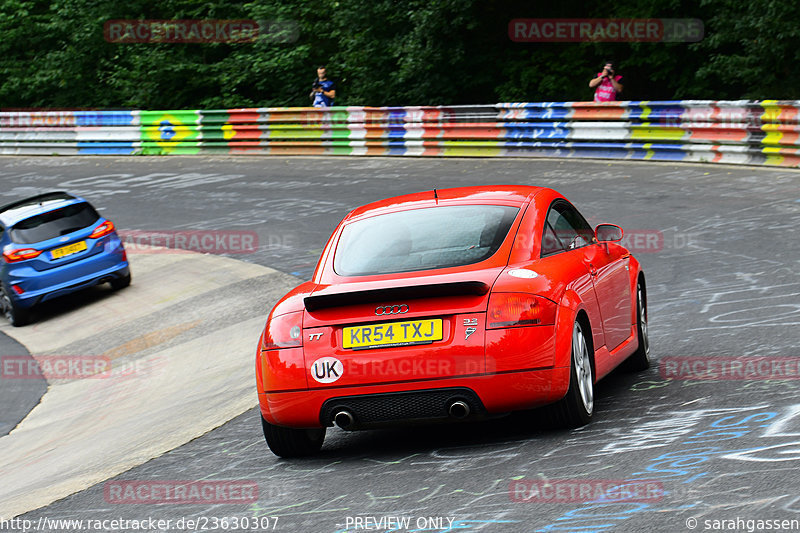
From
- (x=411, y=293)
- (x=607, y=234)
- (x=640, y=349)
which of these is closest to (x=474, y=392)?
(x=411, y=293)

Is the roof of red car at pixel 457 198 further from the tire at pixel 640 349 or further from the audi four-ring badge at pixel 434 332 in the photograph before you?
the tire at pixel 640 349

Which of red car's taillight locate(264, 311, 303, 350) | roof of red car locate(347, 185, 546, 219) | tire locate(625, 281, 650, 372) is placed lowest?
tire locate(625, 281, 650, 372)

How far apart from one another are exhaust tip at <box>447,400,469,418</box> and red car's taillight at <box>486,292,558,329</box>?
0.44 metres

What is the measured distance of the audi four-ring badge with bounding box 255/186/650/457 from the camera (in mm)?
6160

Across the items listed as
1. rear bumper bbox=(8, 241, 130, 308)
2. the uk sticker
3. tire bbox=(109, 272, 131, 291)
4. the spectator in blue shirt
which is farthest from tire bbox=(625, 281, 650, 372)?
the spectator in blue shirt

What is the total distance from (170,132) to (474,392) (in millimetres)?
26919

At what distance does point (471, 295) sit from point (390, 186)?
1512cm

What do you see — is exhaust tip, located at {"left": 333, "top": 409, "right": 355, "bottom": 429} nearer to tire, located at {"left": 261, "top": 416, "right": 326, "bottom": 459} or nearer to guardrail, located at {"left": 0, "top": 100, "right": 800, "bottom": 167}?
tire, located at {"left": 261, "top": 416, "right": 326, "bottom": 459}

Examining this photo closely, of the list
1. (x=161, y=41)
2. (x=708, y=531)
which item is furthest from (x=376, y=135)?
(x=708, y=531)

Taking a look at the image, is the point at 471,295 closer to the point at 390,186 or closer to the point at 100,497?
the point at 100,497

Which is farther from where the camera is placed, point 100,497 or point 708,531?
point 100,497

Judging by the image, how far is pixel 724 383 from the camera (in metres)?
7.33

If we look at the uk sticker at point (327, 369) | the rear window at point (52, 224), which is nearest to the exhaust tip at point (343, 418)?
the uk sticker at point (327, 369)

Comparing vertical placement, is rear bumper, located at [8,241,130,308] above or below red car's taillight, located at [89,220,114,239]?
below
